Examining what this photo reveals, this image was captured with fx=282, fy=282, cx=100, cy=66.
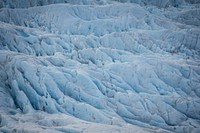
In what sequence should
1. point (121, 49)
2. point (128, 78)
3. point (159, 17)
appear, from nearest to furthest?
point (128, 78) → point (121, 49) → point (159, 17)

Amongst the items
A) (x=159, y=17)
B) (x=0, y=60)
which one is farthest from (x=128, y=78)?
(x=159, y=17)

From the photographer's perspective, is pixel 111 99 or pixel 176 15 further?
pixel 176 15

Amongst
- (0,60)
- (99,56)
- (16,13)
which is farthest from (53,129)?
(16,13)

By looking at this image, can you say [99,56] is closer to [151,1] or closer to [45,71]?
[45,71]

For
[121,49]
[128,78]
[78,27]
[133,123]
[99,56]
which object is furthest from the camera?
[78,27]

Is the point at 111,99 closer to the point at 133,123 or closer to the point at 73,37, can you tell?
the point at 133,123

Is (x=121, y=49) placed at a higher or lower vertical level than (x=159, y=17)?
lower

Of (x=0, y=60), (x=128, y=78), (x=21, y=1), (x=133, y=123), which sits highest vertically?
(x=21, y=1)
